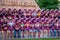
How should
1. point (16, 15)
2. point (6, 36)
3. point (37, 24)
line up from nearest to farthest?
point (6, 36), point (37, 24), point (16, 15)

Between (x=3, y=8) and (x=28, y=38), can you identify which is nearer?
(x=28, y=38)

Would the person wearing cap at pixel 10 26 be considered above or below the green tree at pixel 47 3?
above

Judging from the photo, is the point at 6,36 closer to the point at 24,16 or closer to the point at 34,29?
the point at 34,29

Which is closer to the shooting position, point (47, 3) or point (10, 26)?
point (10, 26)

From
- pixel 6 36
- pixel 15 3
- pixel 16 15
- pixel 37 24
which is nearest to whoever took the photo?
pixel 6 36

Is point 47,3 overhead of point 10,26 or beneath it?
→ beneath

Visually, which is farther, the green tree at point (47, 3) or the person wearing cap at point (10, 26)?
the green tree at point (47, 3)

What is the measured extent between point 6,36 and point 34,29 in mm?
2357

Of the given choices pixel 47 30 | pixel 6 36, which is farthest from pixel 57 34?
pixel 6 36

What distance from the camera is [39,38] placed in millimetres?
23891

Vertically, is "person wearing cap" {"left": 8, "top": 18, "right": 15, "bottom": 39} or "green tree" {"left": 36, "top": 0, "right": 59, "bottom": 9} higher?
"person wearing cap" {"left": 8, "top": 18, "right": 15, "bottom": 39}

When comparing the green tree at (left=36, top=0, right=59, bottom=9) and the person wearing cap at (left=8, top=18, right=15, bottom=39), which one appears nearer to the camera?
the person wearing cap at (left=8, top=18, right=15, bottom=39)

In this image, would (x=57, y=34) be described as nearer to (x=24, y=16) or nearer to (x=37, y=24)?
(x=37, y=24)

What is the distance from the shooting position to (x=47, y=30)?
81.0ft
